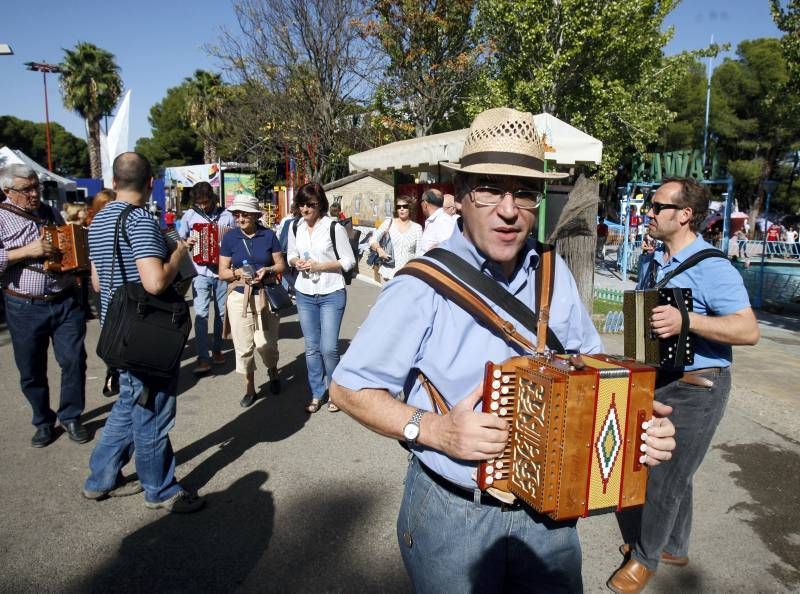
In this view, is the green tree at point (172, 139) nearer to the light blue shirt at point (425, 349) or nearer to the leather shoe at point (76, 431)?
the leather shoe at point (76, 431)

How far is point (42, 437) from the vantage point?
179 inches

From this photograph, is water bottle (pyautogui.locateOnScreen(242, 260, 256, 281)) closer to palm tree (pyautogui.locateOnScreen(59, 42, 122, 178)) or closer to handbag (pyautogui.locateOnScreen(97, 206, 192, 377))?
handbag (pyautogui.locateOnScreen(97, 206, 192, 377))

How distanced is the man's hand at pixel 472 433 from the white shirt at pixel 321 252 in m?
3.81

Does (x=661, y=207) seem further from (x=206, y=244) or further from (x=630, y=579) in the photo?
(x=206, y=244)

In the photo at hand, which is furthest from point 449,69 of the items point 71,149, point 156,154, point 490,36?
point 71,149

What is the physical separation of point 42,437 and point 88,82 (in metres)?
46.3

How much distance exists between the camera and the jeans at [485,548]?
1709mm

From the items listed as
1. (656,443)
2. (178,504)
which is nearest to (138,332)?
(178,504)

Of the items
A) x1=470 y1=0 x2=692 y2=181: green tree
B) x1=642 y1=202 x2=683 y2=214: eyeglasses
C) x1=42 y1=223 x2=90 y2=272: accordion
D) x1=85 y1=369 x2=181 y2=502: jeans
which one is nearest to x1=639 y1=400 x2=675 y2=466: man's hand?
x1=642 y1=202 x2=683 y2=214: eyeglasses

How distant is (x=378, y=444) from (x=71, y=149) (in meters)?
78.6

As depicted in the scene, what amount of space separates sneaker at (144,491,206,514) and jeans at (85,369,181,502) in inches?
1.2

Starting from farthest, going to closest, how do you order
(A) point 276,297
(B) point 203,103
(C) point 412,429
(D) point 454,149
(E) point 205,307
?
1. (B) point 203,103
2. (D) point 454,149
3. (E) point 205,307
4. (A) point 276,297
5. (C) point 412,429

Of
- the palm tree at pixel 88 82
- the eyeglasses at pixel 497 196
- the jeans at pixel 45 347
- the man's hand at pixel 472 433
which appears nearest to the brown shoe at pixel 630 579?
the man's hand at pixel 472 433

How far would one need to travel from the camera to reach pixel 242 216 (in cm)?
549
